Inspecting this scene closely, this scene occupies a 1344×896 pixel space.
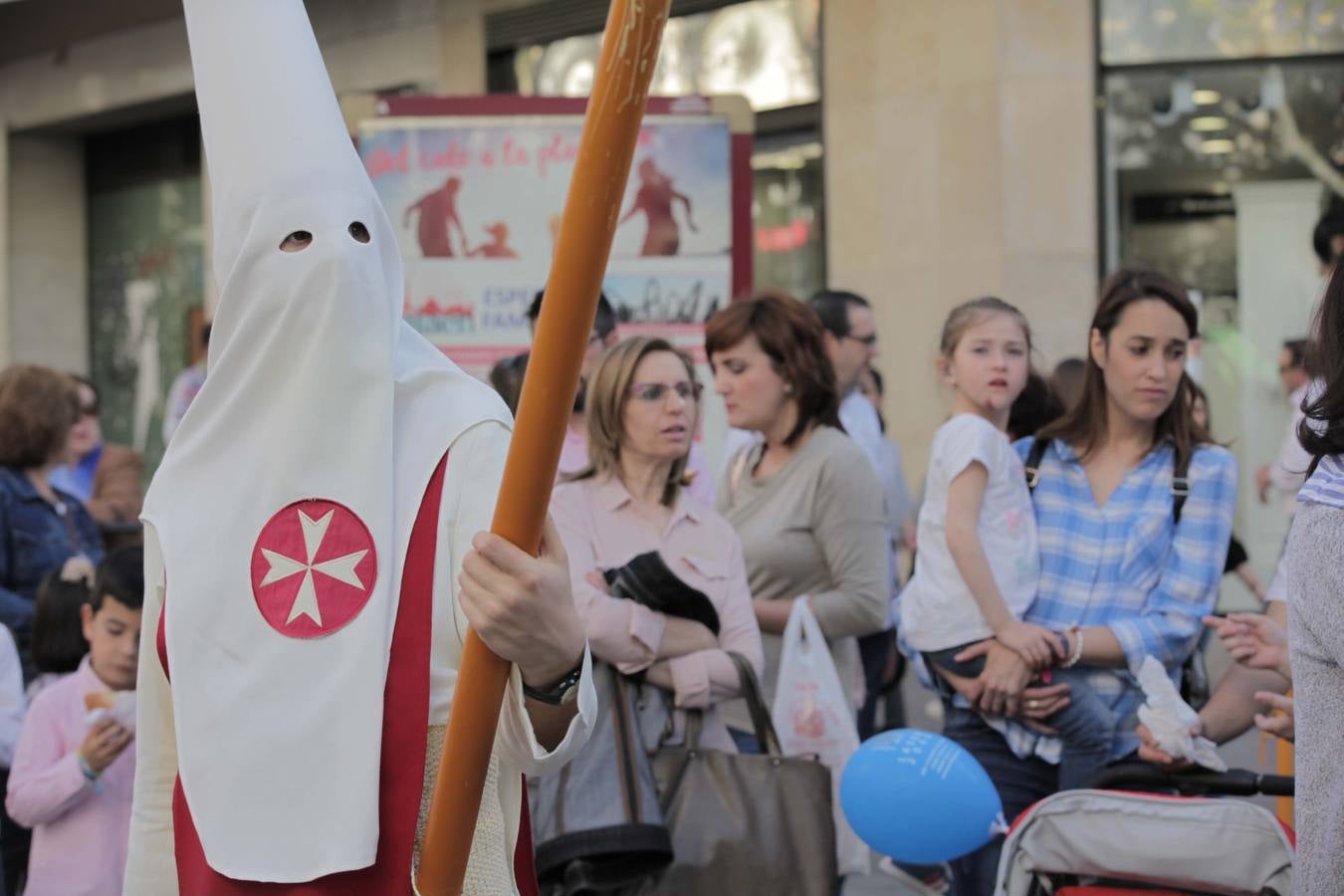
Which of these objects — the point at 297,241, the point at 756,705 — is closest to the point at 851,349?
the point at 756,705

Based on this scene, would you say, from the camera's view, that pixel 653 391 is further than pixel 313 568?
Yes

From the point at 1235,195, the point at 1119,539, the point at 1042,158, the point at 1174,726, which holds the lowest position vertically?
the point at 1174,726

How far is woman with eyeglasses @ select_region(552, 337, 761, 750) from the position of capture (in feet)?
13.6

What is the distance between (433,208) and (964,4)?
4.47 metres

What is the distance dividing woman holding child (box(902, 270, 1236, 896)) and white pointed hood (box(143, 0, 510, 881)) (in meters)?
1.90

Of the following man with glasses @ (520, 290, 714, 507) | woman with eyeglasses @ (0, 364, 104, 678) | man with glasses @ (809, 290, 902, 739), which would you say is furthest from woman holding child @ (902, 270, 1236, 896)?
woman with eyeglasses @ (0, 364, 104, 678)

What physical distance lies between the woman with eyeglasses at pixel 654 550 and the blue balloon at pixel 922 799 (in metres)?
0.56

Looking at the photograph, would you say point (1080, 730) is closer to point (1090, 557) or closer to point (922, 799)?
point (1090, 557)

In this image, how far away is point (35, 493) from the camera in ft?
20.7

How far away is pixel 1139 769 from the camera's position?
3459 mm

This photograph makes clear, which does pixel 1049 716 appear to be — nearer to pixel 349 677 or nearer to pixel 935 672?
pixel 935 672

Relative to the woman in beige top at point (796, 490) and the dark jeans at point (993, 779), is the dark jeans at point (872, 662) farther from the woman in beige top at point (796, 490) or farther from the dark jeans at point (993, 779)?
the dark jeans at point (993, 779)

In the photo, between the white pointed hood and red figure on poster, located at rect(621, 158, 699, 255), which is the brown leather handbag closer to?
the white pointed hood

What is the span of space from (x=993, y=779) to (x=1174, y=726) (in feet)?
2.24
